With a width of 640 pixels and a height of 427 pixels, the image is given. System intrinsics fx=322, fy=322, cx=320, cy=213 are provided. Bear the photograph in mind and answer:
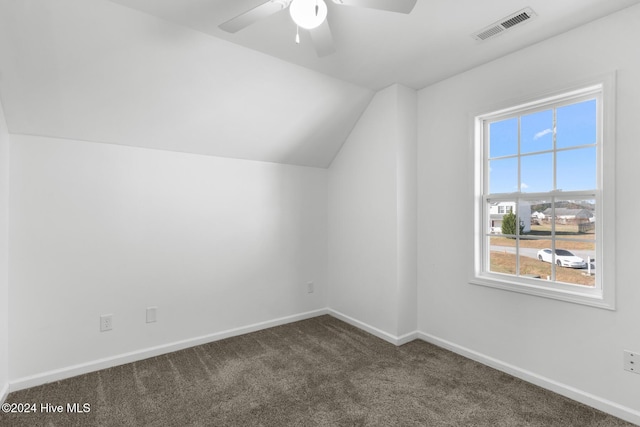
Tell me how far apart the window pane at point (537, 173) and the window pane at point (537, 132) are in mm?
71

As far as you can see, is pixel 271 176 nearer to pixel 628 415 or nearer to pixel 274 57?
pixel 274 57

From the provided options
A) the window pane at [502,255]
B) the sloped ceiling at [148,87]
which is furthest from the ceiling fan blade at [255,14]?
the window pane at [502,255]

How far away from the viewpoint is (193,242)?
10.1 feet

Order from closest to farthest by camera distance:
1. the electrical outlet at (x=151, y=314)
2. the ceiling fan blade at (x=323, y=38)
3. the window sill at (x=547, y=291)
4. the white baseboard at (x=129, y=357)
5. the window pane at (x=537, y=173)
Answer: the ceiling fan blade at (x=323, y=38), the window sill at (x=547, y=291), the white baseboard at (x=129, y=357), the window pane at (x=537, y=173), the electrical outlet at (x=151, y=314)

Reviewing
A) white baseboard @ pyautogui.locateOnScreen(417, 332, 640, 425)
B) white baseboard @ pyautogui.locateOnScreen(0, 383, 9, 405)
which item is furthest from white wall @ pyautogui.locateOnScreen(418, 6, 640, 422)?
white baseboard @ pyautogui.locateOnScreen(0, 383, 9, 405)

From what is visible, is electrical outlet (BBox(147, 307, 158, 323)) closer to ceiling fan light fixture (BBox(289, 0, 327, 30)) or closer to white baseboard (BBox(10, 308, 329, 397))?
white baseboard (BBox(10, 308, 329, 397))

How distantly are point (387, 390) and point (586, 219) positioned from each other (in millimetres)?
1856

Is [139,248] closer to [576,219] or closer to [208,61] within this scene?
[208,61]

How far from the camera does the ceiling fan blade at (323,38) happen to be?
1.75 meters

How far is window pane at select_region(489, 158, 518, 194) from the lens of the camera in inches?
105

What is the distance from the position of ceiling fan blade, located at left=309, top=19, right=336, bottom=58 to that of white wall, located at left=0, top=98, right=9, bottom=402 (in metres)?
2.16

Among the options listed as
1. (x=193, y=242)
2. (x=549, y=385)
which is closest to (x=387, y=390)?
(x=549, y=385)

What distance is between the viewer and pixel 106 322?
8.64ft

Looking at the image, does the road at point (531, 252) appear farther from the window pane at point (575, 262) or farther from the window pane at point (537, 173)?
the window pane at point (537, 173)
